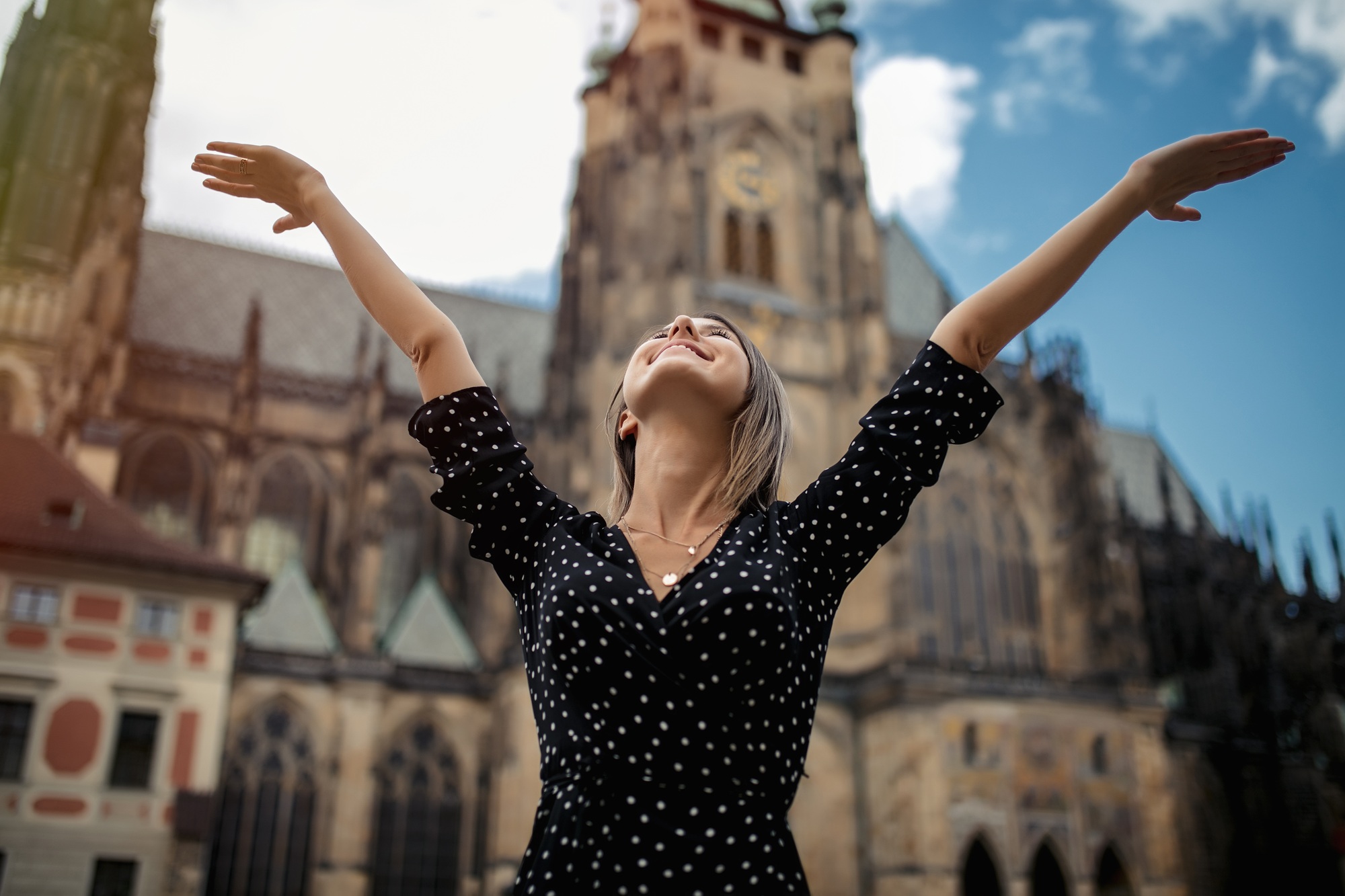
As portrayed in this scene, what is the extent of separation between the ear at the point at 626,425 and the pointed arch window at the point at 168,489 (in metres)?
25.1

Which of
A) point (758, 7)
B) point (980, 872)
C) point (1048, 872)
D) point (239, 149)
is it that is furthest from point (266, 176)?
point (758, 7)

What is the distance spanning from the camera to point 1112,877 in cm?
2231

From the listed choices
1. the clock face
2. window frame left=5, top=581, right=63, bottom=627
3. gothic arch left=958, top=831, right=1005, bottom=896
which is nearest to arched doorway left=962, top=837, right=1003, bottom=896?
gothic arch left=958, top=831, right=1005, bottom=896

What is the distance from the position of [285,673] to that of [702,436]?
23012 mm

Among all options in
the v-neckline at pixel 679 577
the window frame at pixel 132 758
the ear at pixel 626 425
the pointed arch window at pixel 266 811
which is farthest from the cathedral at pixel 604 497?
the v-neckline at pixel 679 577

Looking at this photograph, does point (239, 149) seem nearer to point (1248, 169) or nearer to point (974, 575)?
point (1248, 169)

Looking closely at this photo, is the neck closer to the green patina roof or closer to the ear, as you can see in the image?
the ear

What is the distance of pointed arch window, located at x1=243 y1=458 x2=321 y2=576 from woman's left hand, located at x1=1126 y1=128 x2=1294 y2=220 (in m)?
26.0

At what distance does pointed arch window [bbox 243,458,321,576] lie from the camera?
86.4 ft

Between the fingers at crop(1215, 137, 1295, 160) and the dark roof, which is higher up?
the dark roof

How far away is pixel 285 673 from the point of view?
23297 millimetres

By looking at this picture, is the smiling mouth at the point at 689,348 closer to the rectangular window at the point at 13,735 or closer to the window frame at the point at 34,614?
the rectangular window at the point at 13,735

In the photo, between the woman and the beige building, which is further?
the beige building

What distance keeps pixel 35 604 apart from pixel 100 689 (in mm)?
1349
